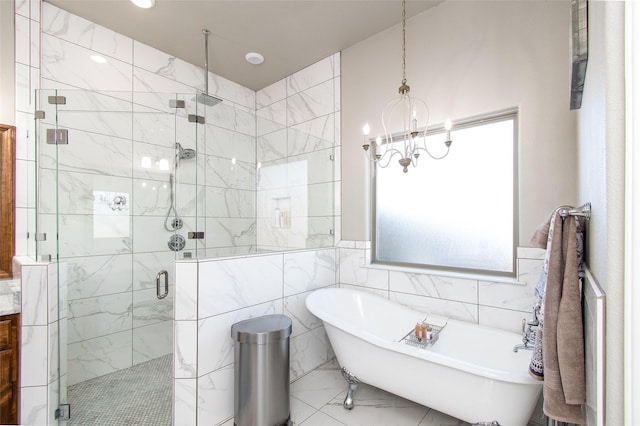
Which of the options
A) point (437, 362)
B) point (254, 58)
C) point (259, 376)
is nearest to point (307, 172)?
point (254, 58)

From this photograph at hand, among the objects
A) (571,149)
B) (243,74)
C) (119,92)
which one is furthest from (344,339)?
(243,74)

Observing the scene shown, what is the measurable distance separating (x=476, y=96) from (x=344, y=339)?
2.00 meters

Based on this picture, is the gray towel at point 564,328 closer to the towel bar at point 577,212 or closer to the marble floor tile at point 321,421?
the towel bar at point 577,212

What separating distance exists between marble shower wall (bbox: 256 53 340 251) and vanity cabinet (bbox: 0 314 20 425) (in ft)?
5.46

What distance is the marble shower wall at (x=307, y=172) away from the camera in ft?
9.21

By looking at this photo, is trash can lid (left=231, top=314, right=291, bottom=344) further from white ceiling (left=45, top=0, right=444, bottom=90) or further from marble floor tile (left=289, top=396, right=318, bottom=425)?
white ceiling (left=45, top=0, right=444, bottom=90)

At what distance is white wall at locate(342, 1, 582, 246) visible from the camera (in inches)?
71.8

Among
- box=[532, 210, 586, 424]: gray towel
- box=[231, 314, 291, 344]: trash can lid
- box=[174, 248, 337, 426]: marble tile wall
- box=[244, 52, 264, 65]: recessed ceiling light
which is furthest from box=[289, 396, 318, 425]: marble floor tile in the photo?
box=[244, 52, 264, 65]: recessed ceiling light

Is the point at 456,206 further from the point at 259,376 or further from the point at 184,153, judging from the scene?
the point at 184,153

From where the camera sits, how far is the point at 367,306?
250cm

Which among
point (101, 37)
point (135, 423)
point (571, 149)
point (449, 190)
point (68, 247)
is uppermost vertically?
point (101, 37)

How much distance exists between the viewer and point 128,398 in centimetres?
214

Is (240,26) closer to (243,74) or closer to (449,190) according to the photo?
(243,74)

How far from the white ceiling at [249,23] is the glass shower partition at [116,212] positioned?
2.20 ft
